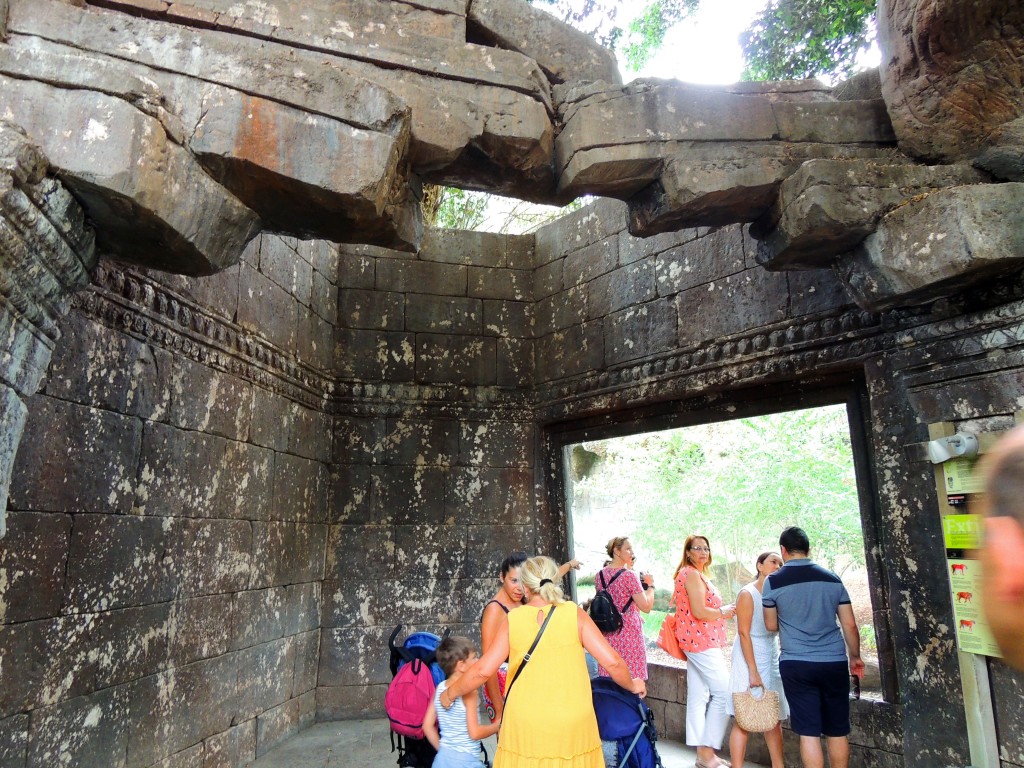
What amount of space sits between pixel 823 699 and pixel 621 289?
10.2 feet

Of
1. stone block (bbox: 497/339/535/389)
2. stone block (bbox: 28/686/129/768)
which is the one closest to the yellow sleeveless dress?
stone block (bbox: 28/686/129/768)

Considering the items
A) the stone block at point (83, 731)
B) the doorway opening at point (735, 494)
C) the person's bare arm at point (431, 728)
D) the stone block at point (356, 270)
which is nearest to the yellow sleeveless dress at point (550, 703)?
the person's bare arm at point (431, 728)

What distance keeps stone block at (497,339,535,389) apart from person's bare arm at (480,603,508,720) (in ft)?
9.10

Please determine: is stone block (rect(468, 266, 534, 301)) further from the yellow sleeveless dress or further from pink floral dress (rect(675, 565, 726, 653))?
the yellow sleeveless dress

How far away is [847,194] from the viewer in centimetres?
299

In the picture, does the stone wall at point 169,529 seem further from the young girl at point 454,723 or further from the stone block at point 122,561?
the young girl at point 454,723

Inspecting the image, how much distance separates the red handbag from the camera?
418cm

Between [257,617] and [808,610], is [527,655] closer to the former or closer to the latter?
[808,610]

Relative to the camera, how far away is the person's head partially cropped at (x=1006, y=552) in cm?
78

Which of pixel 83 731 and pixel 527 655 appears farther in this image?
pixel 83 731

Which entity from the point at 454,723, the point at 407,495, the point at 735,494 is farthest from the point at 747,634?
the point at 735,494

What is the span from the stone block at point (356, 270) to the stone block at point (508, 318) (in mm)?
1028

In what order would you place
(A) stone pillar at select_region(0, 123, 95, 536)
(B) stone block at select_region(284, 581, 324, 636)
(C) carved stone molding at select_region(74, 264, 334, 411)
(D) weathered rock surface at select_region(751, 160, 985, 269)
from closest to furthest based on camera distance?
(A) stone pillar at select_region(0, 123, 95, 536), (D) weathered rock surface at select_region(751, 160, 985, 269), (C) carved stone molding at select_region(74, 264, 334, 411), (B) stone block at select_region(284, 581, 324, 636)

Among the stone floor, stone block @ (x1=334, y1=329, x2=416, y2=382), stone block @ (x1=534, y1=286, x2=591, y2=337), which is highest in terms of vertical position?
stone block @ (x1=534, y1=286, x2=591, y2=337)
